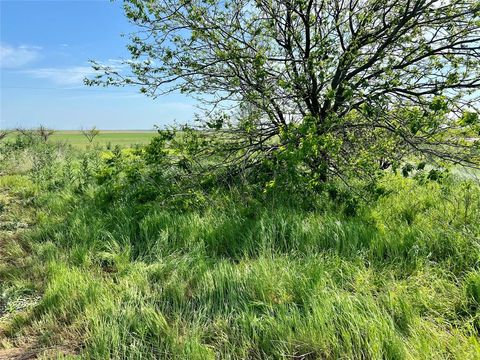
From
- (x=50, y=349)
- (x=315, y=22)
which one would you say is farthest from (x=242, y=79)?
(x=50, y=349)

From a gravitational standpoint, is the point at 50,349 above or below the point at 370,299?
below

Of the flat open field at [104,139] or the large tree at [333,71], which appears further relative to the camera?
the flat open field at [104,139]

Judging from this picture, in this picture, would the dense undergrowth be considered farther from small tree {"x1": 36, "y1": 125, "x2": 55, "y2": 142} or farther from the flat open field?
small tree {"x1": 36, "y1": 125, "x2": 55, "y2": 142}

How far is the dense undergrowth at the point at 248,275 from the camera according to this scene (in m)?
2.21

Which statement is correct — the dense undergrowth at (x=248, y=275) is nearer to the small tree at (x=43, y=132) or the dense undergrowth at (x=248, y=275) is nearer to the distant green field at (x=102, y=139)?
the distant green field at (x=102, y=139)

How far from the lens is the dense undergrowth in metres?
2.21

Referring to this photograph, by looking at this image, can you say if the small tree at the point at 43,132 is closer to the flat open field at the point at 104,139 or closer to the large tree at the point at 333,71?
the flat open field at the point at 104,139

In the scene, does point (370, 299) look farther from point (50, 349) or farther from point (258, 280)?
point (50, 349)

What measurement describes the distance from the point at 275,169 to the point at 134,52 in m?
2.87

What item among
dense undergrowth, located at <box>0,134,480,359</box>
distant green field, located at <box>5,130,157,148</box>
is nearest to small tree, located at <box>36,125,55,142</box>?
distant green field, located at <box>5,130,157,148</box>

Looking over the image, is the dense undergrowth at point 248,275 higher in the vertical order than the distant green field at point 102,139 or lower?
lower

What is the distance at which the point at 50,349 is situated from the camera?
2.39m

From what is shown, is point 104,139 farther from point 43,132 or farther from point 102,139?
point 43,132

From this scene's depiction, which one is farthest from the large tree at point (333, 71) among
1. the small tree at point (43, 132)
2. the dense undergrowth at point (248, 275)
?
the small tree at point (43, 132)
